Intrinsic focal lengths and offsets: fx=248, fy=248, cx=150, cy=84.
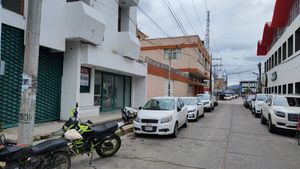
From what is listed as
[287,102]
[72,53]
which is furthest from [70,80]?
[287,102]

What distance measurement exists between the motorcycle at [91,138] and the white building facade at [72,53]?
395 cm

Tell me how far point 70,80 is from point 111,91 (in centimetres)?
532

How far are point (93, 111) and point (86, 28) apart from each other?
15.1ft

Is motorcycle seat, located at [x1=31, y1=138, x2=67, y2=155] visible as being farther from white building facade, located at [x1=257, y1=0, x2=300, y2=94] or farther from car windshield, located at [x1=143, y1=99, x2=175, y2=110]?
white building facade, located at [x1=257, y1=0, x2=300, y2=94]

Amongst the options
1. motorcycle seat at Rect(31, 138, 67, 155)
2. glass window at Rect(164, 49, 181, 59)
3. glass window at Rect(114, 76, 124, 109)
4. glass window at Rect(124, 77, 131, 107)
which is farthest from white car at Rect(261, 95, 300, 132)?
glass window at Rect(164, 49, 181, 59)

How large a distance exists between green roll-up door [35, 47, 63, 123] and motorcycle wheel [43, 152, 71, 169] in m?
5.62

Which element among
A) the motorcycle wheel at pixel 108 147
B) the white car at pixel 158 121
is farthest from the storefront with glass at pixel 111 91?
the motorcycle wheel at pixel 108 147

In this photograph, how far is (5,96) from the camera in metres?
8.60

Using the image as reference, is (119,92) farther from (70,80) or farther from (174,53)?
(174,53)

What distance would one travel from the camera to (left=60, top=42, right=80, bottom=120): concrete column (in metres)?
11.4

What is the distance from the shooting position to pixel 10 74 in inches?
344

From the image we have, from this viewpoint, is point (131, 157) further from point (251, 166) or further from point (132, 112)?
point (132, 112)

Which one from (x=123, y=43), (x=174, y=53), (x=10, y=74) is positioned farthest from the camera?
(x=174, y=53)

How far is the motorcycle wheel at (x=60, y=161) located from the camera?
16.2 ft
